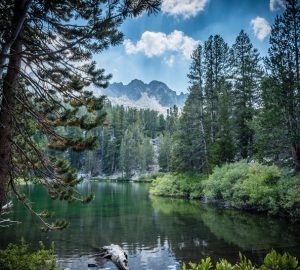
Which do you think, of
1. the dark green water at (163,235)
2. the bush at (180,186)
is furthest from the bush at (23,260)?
the bush at (180,186)

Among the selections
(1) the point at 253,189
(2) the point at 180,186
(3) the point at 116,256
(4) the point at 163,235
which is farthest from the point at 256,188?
(2) the point at 180,186

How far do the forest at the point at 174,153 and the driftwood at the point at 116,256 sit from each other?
9 centimetres

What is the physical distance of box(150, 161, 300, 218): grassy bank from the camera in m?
26.6

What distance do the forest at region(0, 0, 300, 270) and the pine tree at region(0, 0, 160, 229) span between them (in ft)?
0.13

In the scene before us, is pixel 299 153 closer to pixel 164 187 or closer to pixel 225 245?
pixel 225 245

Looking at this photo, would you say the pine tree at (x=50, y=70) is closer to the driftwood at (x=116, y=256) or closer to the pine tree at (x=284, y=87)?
the driftwood at (x=116, y=256)

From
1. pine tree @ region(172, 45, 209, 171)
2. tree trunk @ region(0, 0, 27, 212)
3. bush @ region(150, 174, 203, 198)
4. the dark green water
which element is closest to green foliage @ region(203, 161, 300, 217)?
the dark green water

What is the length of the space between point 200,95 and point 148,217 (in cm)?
2531

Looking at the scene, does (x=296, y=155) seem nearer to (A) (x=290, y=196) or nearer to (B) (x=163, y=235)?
(A) (x=290, y=196)

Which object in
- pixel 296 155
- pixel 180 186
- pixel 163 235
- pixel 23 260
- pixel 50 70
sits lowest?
pixel 163 235

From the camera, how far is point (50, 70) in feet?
34.6

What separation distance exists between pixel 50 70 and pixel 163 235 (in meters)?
15.9

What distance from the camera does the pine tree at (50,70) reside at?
8.52 meters

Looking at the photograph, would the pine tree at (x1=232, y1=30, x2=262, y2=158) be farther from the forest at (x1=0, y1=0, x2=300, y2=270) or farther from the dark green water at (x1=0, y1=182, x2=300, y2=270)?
the dark green water at (x1=0, y1=182, x2=300, y2=270)
